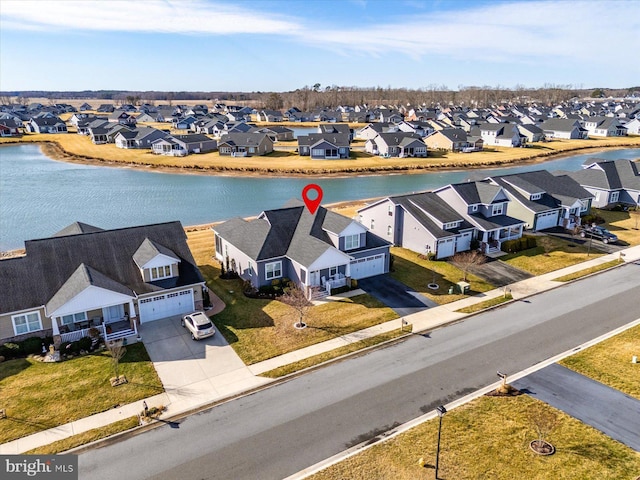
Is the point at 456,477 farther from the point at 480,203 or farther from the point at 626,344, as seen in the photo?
the point at 480,203

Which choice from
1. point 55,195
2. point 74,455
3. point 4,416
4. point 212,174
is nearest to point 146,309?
point 4,416

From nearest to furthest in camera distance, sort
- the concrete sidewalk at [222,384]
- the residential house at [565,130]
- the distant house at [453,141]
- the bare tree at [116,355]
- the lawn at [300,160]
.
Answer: the concrete sidewalk at [222,384] → the bare tree at [116,355] → the lawn at [300,160] → the distant house at [453,141] → the residential house at [565,130]

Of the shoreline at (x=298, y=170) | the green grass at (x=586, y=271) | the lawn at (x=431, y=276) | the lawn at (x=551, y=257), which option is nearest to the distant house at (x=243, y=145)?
the shoreline at (x=298, y=170)

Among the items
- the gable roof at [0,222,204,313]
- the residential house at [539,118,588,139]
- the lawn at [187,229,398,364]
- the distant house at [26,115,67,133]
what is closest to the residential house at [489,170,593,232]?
the lawn at [187,229,398,364]

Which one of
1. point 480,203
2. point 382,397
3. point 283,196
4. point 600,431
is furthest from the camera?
point 283,196

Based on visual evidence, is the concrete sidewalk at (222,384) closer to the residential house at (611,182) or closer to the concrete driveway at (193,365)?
the concrete driveway at (193,365)

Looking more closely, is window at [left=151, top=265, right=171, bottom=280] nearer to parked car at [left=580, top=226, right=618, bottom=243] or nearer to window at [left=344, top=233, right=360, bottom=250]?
window at [left=344, top=233, right=360, bottom=250]
